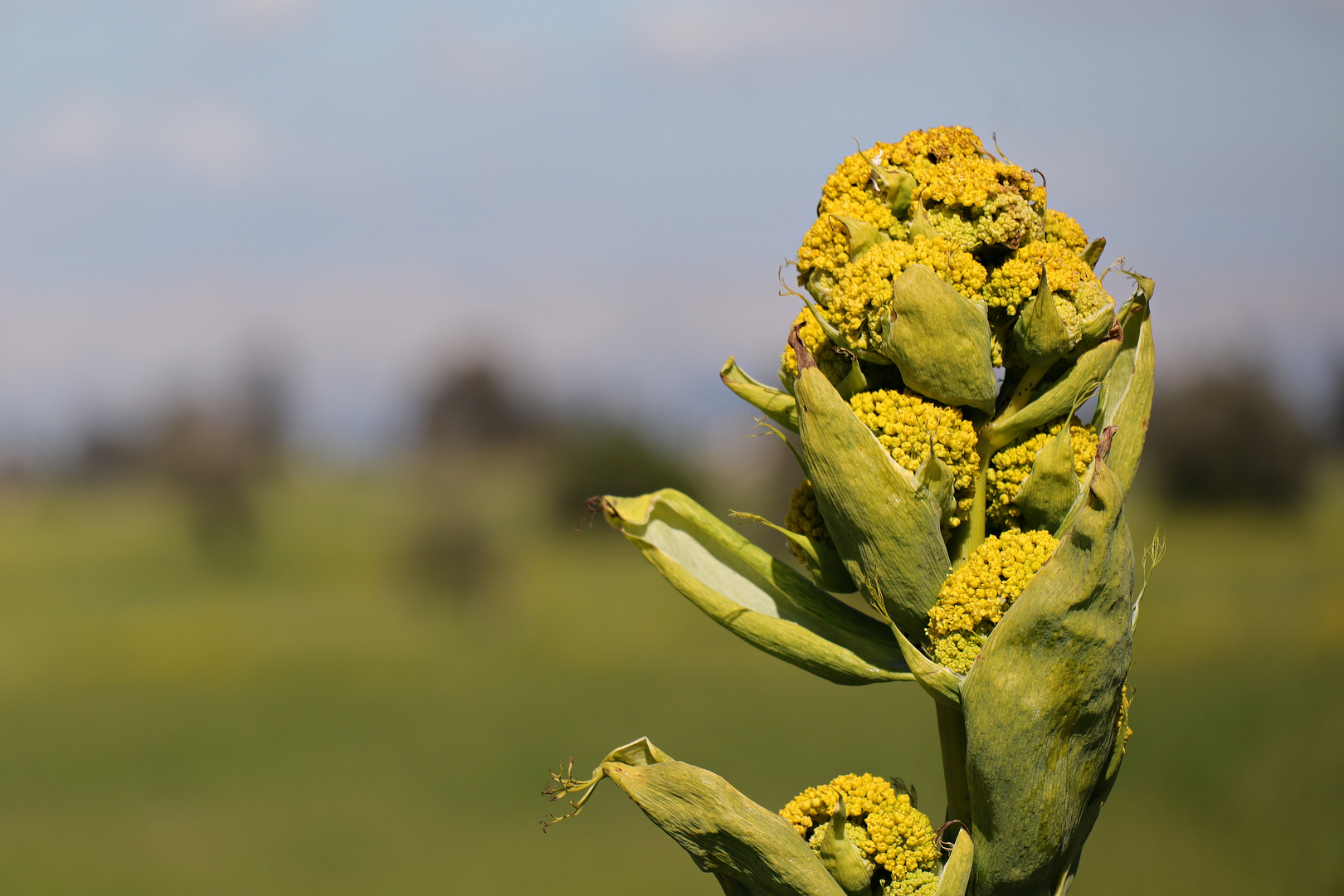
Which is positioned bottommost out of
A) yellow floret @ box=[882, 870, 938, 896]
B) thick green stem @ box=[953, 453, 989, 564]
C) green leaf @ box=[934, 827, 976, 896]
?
yellow floret @ box=[882, 870, 938, 896]

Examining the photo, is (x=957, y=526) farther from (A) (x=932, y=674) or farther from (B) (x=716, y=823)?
(B) (x=716, y=823)

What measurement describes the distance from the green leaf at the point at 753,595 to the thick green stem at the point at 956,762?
160mm

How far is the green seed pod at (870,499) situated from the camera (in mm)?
1908

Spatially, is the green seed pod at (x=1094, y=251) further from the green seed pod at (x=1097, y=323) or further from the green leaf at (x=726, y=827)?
the green leaf at (x=726, y=827)

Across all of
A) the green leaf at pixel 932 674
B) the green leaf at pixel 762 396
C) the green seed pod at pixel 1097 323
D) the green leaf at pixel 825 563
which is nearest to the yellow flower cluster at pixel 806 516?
the green leaf at pixel 825 563

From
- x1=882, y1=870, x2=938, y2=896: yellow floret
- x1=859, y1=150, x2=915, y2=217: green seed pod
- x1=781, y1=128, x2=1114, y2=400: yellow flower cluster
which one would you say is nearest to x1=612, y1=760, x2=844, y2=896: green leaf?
x1=882, y1=870, x2=938, y2=896: yellow floret

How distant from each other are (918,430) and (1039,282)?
0.44 m

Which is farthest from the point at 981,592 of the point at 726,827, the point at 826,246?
the point at 826,246

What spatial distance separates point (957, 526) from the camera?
A: 210 centimetres

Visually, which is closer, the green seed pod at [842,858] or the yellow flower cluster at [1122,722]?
the green seed pod at [842,858]

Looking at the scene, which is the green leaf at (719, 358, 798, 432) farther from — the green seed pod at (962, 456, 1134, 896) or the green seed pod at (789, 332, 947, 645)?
the green seed pod at (962, 456, 1134, 896)

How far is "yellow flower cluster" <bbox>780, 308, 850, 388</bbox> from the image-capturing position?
6.97 feet

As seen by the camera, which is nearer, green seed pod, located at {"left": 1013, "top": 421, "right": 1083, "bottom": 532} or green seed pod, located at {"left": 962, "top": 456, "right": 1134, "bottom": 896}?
green seed pod, located at {"left": 962, "top": 456, "right": 1134, "bottom": 896}

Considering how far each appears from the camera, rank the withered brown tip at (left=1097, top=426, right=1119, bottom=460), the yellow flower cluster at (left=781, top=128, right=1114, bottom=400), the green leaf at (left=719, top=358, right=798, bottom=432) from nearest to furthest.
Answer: the withered brown tip at (left=1097, top=426, right=1119, bottom=460) < the yellow flower cluster at (left=781, top=128, right=1114, bottom=400) < the green leaf at (left=719, top=358, right=798, bottom=432)
